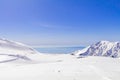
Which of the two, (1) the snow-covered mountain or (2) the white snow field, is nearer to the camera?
(2) the white snow field

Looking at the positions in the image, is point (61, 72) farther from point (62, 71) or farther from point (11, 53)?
point (11, 53)

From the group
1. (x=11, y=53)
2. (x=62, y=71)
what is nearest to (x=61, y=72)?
(x=62, y=71)

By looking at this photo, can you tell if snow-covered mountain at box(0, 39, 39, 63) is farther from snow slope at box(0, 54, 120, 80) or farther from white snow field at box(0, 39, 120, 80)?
snow slope at box(0, 54, 120, 80)

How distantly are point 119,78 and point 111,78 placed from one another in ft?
1.94

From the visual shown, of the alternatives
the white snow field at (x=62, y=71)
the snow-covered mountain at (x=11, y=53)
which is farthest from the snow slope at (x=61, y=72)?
the snow-covered mountain at (x=11, y=53)

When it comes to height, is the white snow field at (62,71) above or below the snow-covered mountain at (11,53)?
below

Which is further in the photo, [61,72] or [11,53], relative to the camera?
[11,53]

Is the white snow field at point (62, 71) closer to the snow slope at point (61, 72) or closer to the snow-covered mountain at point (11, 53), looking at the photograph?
the snow slope at point (61, 72)

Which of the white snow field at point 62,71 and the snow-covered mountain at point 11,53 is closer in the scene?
the white snow field at point 62,71

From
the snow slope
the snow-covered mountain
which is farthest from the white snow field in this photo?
the snow-covered mountain

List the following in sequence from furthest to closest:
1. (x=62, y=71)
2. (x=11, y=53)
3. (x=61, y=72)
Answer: (x=11, y=53)
(x=62, y=71)
(x=61, y=72)

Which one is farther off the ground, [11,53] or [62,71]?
[11,53]

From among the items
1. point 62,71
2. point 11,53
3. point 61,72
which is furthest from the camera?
point 11,53

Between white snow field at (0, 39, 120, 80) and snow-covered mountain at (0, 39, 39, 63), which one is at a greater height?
snow-covered mountain at (0, 39, 39, 63)
